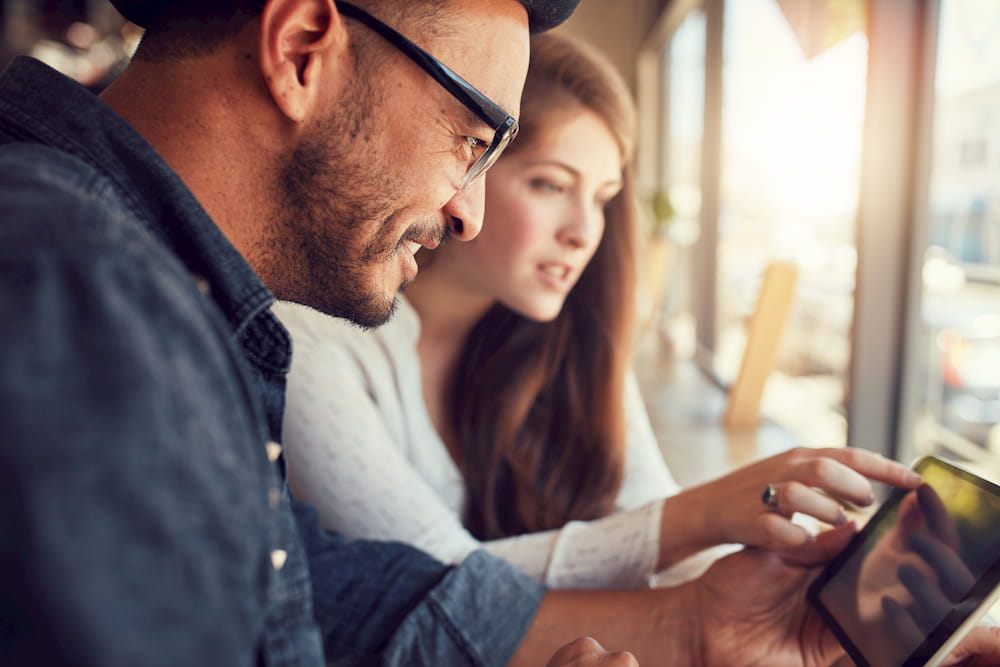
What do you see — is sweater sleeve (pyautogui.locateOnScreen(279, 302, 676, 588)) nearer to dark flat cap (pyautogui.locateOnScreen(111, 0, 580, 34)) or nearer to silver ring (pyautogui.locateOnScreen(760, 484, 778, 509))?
silver ring (pyautogui.locateOnScreen(760, 484, 778, 509))

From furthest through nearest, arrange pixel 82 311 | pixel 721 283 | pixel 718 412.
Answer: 1. pixel 721 283
2. pixel 718 412
3. pixel 82 311

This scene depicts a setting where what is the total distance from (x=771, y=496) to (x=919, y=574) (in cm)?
21

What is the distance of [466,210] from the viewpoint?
86 centimetres

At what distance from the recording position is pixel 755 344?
2711mm

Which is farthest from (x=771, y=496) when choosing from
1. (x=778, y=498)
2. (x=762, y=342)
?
(x=762, y=342)

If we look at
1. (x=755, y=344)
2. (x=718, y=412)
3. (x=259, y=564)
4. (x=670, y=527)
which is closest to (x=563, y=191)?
(x=670, y=527)

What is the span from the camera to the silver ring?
2.91ft

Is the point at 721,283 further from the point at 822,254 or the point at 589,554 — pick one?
the point at 589,554

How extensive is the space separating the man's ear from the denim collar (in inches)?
5.3

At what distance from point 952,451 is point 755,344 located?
2.31 feet

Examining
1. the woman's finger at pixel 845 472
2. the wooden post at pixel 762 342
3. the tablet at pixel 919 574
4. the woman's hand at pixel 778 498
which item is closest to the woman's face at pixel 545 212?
the woman's hand at pixel 778 498

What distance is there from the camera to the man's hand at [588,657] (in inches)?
25.8

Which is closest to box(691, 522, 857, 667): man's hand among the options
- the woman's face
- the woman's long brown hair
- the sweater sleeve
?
the sweater sleeve

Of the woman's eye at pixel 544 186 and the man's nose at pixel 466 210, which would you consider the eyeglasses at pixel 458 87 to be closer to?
the man's nose at pixel 466 210
